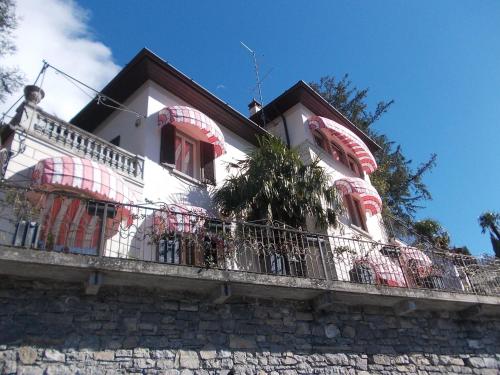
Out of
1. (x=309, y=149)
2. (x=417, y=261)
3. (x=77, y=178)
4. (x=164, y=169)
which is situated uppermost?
(x=309, y=149)

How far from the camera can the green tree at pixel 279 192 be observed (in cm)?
1154

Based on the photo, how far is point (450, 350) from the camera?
1006 cm

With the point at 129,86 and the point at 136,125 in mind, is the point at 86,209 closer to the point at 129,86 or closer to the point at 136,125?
the point at 136,125

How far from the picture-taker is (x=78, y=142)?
10.4 meters

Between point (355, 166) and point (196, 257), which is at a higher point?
point (355, 166)

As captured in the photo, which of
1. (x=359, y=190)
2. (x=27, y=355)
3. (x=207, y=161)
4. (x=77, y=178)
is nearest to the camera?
(x=27, y=355)

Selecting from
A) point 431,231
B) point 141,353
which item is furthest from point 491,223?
point 141,353

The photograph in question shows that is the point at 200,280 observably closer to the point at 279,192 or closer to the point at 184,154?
the point at 279,192

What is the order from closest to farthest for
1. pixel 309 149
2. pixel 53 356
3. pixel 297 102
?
1. pixel 53 356
2. pixel 309 149
3. pixel 297 102

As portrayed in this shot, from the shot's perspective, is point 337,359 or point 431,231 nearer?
point 337,359

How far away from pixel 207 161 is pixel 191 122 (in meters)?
1.53

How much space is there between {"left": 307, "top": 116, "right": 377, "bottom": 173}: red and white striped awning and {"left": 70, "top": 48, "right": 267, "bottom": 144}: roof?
2167 millimetres

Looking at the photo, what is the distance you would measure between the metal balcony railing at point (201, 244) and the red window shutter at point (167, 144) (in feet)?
6.01

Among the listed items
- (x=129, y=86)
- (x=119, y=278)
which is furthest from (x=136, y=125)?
(x=119, y=278)
